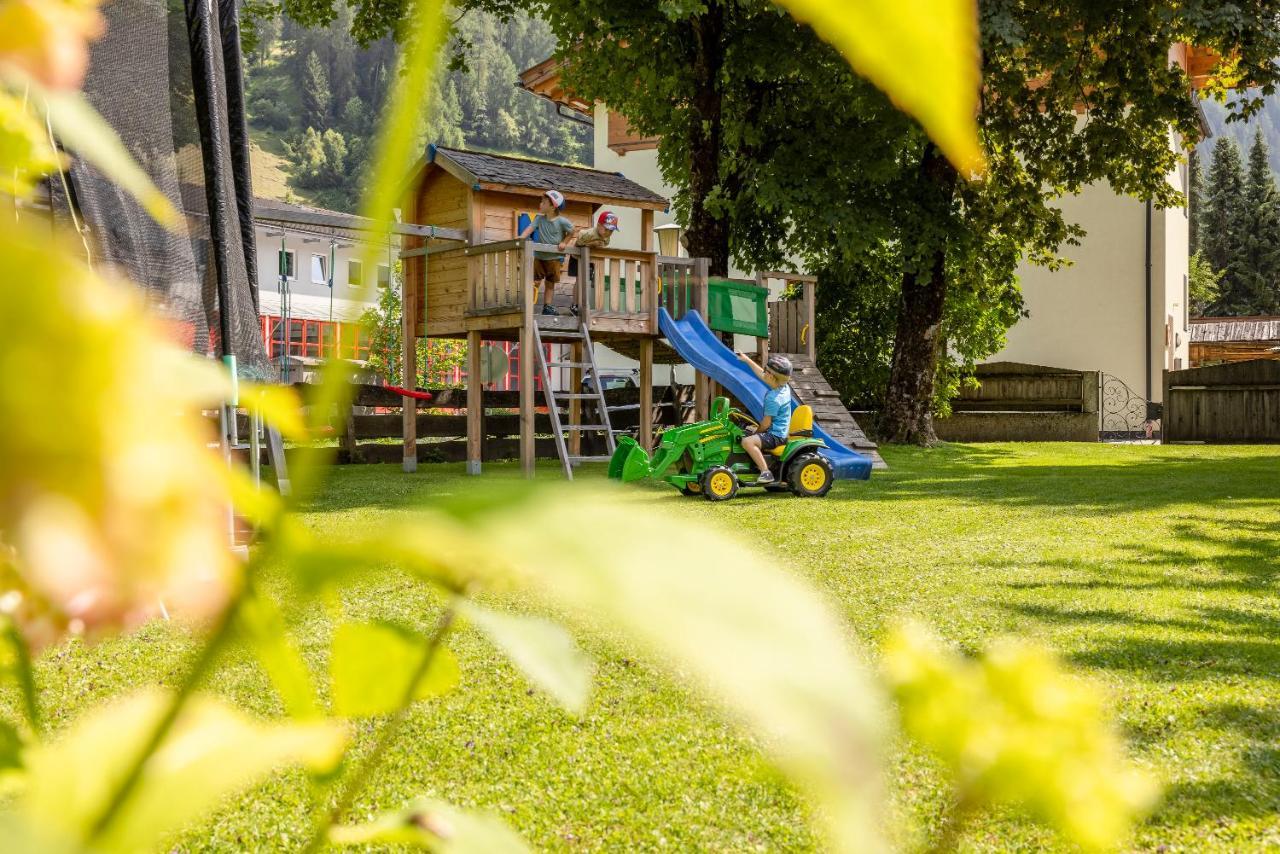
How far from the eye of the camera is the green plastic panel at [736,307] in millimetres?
10797

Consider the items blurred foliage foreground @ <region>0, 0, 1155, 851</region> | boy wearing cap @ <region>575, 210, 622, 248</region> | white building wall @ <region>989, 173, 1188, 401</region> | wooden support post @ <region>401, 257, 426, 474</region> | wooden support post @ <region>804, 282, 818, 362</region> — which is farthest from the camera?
white building wall @ <region>989, 173, 1188, 401</region>

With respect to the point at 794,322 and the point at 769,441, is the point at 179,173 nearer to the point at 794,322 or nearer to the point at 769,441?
the point at 769,441

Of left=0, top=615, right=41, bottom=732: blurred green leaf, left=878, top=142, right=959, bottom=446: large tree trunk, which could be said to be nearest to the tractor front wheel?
left=878, top=142, right=959, bottom=446: large tree trunk

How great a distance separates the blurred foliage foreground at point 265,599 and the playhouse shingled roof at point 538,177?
10.6 m

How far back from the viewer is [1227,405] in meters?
16.5

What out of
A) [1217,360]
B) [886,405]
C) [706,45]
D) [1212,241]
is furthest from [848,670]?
[1212,241]

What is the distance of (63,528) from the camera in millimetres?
142

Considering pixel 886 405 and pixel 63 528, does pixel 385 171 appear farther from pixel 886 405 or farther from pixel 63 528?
pixel 886 405

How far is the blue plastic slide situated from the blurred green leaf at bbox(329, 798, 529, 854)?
332 inches

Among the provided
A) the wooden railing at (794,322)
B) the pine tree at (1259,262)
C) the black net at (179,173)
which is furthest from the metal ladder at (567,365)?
the pine tree at (1259,262)

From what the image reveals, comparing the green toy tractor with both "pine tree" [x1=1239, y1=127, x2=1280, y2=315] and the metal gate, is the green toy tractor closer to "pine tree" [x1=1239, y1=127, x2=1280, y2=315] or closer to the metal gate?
the metal gate

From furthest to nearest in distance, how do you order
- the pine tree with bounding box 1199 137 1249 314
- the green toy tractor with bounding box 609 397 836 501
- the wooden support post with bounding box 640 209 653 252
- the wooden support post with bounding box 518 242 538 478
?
the pine tree with bounding box 1199 137 1249 314, the wooden support post with bounding box 640 209 653 252, the wooden support post with bounding box 518 242 538 478, the green toy tractor with bounding box 609 397 836 501

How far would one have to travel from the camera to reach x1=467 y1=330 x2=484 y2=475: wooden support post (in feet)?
32.2

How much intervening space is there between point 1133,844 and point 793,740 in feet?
6.49
